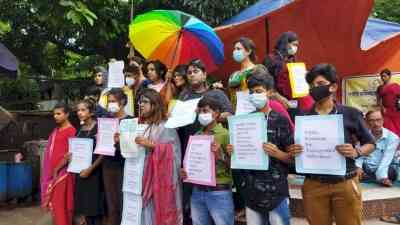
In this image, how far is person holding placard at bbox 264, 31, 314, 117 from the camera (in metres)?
4.58

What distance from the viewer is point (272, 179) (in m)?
3.35

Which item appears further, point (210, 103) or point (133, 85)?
point (133, 85)

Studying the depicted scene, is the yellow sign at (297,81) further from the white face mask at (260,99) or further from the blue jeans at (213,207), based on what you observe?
the blue jeans at (213,207)

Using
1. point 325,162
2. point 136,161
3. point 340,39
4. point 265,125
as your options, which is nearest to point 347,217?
point 325,162

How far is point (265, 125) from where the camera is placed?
3.34m

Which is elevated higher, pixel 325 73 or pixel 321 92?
pixel 325 73

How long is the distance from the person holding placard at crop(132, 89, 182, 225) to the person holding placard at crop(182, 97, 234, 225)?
0.32 m

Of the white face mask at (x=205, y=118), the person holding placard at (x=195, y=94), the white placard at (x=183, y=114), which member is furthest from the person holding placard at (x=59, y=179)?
the white face mask at (x=205, y=118)

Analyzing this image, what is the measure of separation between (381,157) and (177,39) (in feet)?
9.35

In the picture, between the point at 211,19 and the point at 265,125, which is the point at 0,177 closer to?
the point at 211,19

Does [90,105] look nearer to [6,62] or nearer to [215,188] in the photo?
[215,188]

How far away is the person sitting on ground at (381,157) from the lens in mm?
5647

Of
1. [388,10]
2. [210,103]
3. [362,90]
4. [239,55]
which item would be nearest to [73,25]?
[239,55]

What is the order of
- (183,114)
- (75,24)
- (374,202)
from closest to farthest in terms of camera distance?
(183,114) < (374,202) < (75,24)
